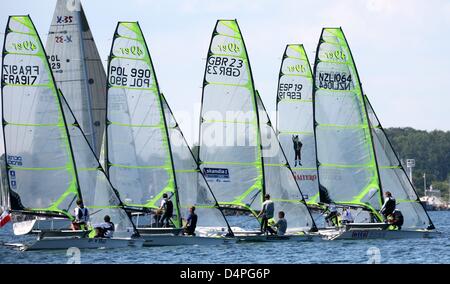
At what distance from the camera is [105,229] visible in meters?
33.7

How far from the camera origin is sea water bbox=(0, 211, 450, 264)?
1188 inches

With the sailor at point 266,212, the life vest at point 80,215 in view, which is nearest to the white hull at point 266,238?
the sailor at point 266,212

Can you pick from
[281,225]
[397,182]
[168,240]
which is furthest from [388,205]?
[168,240]

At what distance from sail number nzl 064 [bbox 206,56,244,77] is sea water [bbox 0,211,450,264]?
6.42 metres

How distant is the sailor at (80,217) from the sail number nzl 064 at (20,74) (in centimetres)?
407

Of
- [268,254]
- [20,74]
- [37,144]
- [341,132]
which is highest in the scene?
[20,74]

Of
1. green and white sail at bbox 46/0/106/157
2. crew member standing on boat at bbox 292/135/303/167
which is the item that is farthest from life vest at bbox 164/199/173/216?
crew member standing on boat at bbox 292/135/303/167

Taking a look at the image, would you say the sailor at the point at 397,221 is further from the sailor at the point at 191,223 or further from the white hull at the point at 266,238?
the sailor at the point at 191,223

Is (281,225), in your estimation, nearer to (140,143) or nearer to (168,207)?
(168,207)

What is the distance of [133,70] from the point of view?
37656 millimetres

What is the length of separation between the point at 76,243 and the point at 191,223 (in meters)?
4.54

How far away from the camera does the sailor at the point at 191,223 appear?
117 feet

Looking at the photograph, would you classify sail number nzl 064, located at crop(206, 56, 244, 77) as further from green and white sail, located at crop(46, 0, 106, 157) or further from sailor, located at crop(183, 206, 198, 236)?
green and white sail, located at crop(46, 0, 106, 157)
